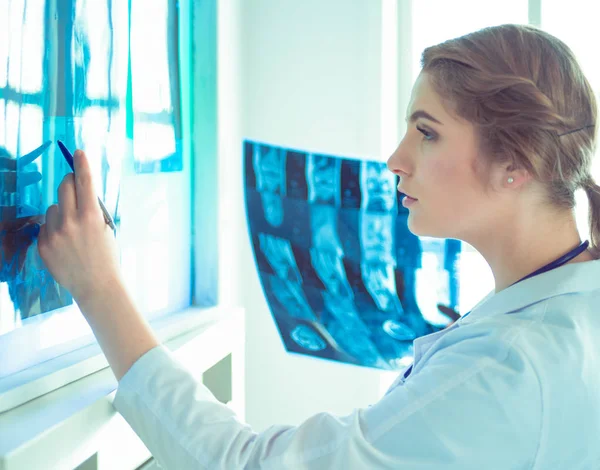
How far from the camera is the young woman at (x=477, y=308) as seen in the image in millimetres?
680

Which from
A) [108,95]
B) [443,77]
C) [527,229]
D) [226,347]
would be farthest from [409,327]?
[108,95]

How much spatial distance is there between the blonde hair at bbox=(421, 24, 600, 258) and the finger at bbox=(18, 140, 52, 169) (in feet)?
1.63

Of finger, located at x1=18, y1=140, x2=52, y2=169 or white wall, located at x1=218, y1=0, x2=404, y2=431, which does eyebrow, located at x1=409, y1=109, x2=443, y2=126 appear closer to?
finger, located at x1=18, y1=140, x2=52, y2=169

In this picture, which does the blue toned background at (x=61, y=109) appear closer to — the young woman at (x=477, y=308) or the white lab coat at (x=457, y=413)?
the young woman at (x=477, y=308)

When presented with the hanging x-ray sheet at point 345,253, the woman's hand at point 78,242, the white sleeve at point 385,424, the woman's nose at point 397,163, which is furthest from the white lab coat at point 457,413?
the hanging x-ray sheet at point 345,253

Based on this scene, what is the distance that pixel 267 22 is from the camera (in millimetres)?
1627

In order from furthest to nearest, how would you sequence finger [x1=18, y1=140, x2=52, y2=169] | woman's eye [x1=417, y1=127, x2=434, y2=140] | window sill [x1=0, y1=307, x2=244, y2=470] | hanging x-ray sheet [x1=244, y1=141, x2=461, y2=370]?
hanging x-ray sheet [x1=244, y1=141, x2=461, y2=370] → woman's eye [x1=417, y1=127, x2=434, y2=140] → finger [x1=18, y1=140, x2=52, y2=169] → window sill [x1=0, y1=307, x2=244, y2=470]

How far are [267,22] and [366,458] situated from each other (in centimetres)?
123

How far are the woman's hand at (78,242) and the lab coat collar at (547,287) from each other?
0.48 metres

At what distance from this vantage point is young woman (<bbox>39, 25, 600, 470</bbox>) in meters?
0.68

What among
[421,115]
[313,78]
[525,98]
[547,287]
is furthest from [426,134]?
[313,78]

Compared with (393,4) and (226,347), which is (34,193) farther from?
(393,4)

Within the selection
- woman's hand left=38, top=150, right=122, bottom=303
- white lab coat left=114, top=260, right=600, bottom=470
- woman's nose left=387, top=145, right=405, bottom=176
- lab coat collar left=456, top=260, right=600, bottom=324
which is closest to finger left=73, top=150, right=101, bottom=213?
woman's hand left=38, top=150, right=122, bottom=303

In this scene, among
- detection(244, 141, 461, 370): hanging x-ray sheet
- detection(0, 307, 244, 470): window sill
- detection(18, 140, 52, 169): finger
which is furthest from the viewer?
detection(244, 141, 461, 370): hanging x-ray sheet
